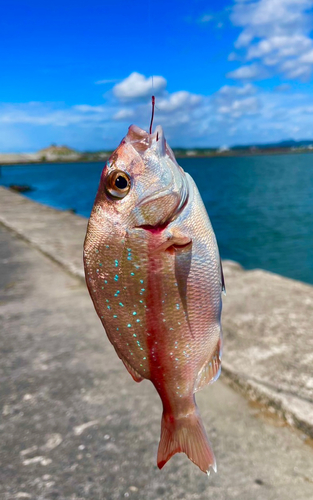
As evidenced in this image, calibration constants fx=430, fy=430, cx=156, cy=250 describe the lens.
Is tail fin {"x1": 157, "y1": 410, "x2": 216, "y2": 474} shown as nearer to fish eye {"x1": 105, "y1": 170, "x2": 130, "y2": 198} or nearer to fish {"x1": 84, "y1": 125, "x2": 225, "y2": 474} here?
fish {"x1": 84, "y1": 125, "x2": 225, "y2": 474}

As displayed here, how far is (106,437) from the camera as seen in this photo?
123 inches

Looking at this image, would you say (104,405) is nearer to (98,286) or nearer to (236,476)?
(236,476)

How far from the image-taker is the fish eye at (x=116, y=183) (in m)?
1.37

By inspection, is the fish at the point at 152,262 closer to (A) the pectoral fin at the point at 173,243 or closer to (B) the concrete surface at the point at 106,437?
(A) the pectoral fin at the point at 173,243

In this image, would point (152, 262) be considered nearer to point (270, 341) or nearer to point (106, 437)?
point (106, 437)

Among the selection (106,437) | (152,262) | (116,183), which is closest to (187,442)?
(152,262)

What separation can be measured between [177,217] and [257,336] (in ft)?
10.0

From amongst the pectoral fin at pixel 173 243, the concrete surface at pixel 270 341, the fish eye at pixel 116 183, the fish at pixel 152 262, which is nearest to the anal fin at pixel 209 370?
the fish at pixel 152 262

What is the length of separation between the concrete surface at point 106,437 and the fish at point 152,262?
1.44m

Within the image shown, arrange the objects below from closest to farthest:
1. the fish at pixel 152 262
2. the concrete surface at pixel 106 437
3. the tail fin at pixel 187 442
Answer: the fish at pixel 152 262 < the tail fin at pixel 187 442 < the concrete surface at pixel 106 437

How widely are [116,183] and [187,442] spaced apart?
0.95 meters

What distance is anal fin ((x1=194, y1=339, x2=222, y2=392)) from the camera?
5.08 feet

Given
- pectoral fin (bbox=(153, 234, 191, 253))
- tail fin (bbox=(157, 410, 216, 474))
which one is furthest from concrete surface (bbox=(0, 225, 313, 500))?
pectoral fin (bbox=(153, 234, 191, 253))

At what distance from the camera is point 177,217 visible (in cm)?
140
